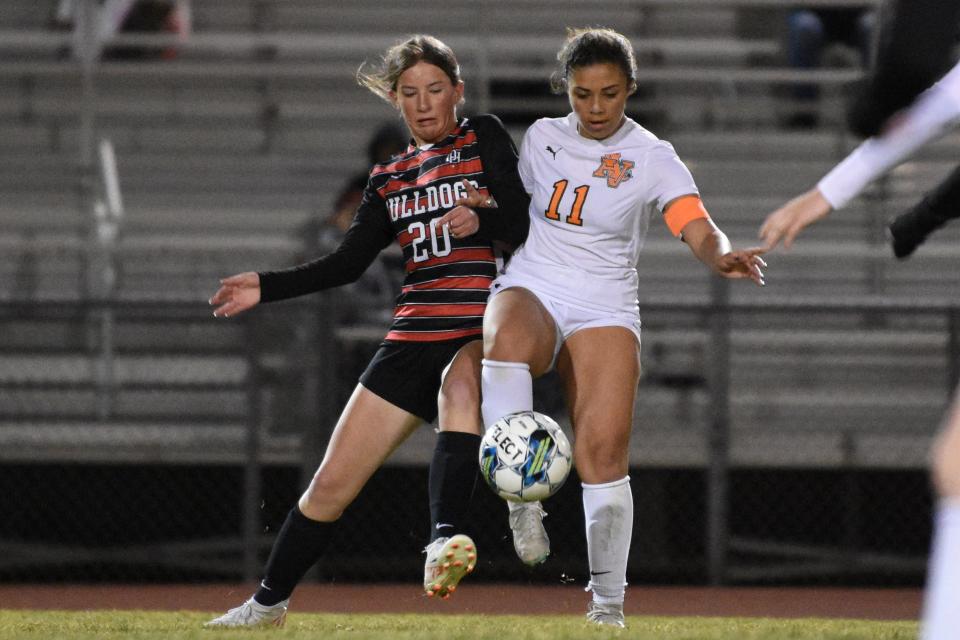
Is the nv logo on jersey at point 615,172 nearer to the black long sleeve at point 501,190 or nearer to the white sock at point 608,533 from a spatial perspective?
the black long sleeve at point 501,190

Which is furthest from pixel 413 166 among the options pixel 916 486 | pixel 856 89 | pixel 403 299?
pixel 916 486

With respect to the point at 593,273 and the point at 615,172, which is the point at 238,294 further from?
the point at 615,172

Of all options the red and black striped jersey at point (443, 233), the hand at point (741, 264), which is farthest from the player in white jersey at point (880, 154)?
the red and black striped jersey at point (443, 233)

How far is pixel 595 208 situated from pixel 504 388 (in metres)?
0.67

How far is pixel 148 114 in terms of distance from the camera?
10695 millimetres

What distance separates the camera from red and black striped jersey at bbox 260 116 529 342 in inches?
181

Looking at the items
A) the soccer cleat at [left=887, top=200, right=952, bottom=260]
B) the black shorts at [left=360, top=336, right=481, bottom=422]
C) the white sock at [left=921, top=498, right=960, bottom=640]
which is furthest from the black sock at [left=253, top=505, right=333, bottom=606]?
the white sock at [left=921, top=498, right=960, bottom=640]

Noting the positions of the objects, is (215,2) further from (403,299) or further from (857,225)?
(403,299)

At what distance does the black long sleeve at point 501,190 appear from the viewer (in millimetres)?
4547

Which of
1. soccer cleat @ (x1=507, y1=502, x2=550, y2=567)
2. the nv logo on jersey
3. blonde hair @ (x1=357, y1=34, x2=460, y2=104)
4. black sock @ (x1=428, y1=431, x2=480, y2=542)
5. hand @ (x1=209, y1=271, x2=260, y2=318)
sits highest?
blonde hair @ (x1=357, y1=34, x2=460, y2=104)

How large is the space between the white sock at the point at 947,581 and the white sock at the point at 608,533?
2534mm

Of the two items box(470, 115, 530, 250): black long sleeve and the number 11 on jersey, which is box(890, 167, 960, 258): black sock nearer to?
the number 11 on jersey

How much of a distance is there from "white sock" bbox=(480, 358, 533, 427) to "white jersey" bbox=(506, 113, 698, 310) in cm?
34

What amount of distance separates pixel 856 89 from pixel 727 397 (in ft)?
17.3
